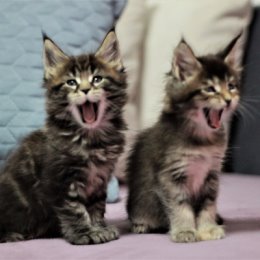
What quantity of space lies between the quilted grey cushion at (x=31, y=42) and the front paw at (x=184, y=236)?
69 cm

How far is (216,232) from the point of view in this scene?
1.26 meters

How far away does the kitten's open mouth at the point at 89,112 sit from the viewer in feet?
4.28

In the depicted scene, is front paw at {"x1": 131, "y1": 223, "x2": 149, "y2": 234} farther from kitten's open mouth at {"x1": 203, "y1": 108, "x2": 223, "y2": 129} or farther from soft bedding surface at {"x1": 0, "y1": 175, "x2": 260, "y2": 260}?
kitten's open mouth at {"x1": 203, "y1": 108, "x2": 223, "y2": 129}

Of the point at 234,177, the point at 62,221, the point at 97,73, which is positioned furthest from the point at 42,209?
the point at 234,177

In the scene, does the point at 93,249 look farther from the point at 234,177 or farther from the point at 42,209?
the point at 234,177

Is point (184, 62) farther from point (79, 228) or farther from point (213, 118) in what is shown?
point (79, 228)

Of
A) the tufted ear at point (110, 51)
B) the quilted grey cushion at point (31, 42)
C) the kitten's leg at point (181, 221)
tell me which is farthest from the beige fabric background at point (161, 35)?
the kitten's leg at point (181, 221)

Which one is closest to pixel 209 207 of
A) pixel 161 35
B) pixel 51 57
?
pixel 51 57

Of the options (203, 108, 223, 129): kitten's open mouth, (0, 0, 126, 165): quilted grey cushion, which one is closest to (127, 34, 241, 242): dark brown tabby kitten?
(203, 108, 223, 129): kitten's open mouth

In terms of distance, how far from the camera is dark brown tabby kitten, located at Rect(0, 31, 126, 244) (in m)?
1.29

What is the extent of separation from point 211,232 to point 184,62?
15.0 inches

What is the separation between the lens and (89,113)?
132cm

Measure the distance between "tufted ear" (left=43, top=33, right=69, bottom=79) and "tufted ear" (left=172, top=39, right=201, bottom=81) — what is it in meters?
0.26

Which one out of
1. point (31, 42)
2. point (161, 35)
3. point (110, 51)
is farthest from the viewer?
point (161, 35)
